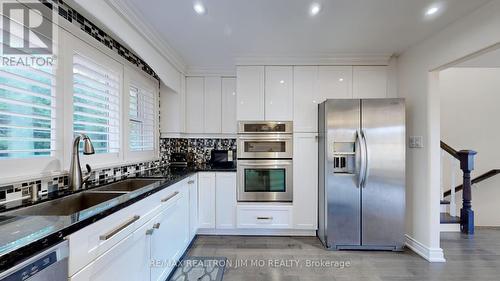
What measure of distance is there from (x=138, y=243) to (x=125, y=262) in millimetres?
177

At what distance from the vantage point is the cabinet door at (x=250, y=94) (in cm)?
329

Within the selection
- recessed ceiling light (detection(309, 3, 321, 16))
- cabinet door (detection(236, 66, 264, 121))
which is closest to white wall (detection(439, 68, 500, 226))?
cabinet door (detection(236, 66, 264, 121))

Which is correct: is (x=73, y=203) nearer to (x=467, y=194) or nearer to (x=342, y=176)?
(x=342, y=176)

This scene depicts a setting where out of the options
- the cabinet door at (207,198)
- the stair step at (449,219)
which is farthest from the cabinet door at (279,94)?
the stair step at (449,219)

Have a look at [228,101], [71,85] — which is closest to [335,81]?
[228,101]

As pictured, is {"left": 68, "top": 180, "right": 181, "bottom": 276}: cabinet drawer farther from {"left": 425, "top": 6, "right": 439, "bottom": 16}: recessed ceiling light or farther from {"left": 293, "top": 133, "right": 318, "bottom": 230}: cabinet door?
{"left": 425, "top": 6, "right": 439, "bottom": 16}: recessed ceiling light

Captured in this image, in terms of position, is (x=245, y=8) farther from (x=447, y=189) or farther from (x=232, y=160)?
(x=447, y=189)

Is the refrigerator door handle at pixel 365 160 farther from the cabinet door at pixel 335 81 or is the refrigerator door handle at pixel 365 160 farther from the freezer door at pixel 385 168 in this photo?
the cabinet door at pixel 335 81

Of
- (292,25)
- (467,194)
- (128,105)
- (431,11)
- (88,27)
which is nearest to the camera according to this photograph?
(88,27)

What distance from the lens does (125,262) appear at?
1.45 meters

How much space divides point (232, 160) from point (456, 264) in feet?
9.84

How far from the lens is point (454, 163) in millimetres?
3504

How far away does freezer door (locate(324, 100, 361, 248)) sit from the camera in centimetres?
286

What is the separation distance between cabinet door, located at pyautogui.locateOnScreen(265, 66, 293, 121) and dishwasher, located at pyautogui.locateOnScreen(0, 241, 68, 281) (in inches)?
105
